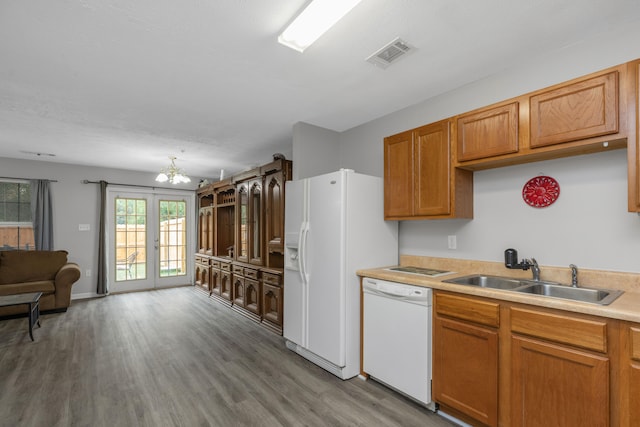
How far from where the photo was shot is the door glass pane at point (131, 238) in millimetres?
6207

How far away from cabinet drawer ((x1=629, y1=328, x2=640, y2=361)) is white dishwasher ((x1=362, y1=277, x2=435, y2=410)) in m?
1.01

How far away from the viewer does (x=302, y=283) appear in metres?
3.13

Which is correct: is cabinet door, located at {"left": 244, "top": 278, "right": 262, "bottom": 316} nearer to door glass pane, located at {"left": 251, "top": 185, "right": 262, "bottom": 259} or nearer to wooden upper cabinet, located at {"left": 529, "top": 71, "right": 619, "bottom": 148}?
door glass pane, located at {"left": 251, "top": 185, "right": 262, "bottom": 259}

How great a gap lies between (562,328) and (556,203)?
38.0 inches

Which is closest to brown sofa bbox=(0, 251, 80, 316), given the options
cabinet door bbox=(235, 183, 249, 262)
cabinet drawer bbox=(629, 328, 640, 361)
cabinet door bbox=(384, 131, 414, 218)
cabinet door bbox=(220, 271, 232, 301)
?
cabinet door bbox=(220, 271, 232, 301)

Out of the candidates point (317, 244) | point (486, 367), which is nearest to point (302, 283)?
point (317, 244)

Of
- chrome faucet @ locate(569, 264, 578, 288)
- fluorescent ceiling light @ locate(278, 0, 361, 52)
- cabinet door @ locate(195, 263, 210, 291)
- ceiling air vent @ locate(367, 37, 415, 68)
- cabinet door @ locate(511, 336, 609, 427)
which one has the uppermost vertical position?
ceiling air vent @ locate(367, 37, 415, 68)

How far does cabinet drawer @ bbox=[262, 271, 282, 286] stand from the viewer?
12.5 ft

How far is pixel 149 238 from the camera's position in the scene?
21.4 ft

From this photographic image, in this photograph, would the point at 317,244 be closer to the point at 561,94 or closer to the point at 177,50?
the point at 177,50

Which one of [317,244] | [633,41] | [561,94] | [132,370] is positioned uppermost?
[633,41]

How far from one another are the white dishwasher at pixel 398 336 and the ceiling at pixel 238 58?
1747mm

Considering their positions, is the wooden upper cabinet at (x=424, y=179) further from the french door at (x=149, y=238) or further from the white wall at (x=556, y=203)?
the french door at (x=149, y=238)

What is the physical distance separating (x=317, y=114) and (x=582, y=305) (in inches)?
109
